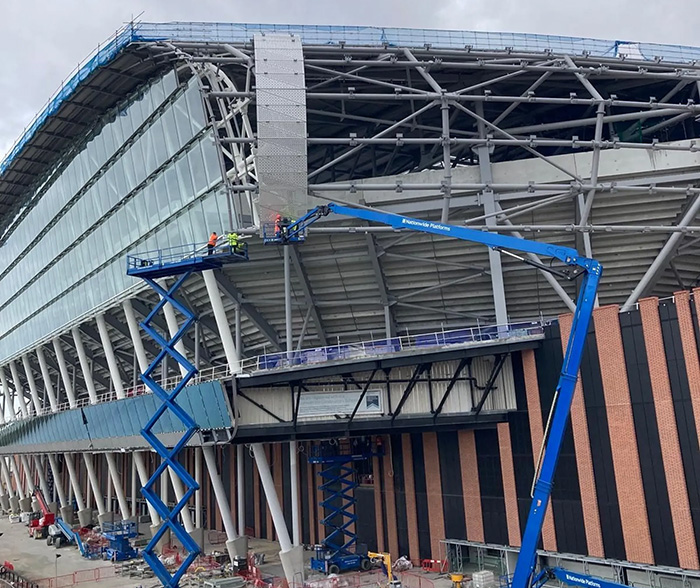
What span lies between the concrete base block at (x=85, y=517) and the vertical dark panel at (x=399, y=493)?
110 ft

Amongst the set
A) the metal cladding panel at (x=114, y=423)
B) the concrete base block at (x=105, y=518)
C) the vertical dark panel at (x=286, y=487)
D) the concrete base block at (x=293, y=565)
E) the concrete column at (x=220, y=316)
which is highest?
the concrete column at (x=220, y=316)

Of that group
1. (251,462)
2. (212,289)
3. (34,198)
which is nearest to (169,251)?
(212,289)

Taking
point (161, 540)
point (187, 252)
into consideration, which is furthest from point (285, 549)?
point (161, 540)

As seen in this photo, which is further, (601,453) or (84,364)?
(84,364)

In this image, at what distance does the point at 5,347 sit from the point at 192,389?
45.4 m

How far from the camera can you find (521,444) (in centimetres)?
2903

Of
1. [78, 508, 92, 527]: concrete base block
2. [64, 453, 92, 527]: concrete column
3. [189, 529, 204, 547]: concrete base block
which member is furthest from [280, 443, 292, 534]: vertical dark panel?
[78, 508, 92, 527]: concrete base block

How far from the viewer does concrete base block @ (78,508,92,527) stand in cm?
5638

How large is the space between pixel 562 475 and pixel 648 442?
398 centimetres

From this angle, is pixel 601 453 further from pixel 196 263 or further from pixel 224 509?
pixel 224 509

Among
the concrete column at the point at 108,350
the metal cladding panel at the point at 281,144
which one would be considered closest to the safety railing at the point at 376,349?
the metal cladding panel at the point at 281,144

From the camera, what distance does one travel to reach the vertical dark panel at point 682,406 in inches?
923

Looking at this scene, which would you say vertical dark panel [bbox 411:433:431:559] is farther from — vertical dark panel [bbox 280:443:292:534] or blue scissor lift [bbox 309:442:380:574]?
vertical dark panel [bbox 280:443:292:534]

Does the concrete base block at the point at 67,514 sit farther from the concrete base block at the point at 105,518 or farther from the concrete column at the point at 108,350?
the concrete column at the point at 108,350
